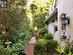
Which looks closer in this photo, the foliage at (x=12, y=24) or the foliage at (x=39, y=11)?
the foliage at (x=12, y=24)

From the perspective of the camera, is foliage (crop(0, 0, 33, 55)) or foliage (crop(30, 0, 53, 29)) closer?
foliage (crop(0, 0, 33, 55))

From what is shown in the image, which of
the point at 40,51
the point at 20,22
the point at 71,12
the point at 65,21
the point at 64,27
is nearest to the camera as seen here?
the point at 71,12

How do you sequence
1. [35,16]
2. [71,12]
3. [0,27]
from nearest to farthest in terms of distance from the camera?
[71,12] → [0,27] → [35,16]

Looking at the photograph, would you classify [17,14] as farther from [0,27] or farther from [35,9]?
[35,9]

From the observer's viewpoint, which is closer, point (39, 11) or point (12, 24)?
point (12, 24)

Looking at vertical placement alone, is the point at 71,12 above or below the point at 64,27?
above

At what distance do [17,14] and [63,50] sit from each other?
6921mm

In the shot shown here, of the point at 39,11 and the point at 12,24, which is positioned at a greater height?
the point at 39,11

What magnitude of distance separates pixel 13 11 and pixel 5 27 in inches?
49.1

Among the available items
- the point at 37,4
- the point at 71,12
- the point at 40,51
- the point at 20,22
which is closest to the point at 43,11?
the point at 37,4

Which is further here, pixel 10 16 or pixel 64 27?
pixel 10 16

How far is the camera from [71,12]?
36.2ft

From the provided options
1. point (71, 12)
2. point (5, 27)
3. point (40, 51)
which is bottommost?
point (40, 51)

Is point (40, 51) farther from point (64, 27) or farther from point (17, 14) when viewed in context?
point (17, 14)
